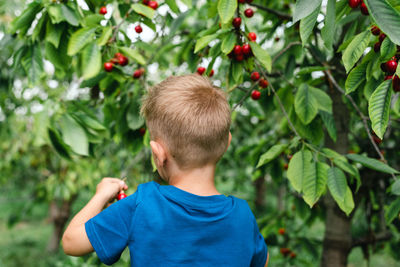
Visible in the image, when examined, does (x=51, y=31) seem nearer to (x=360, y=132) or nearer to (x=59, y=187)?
(x=360, y=132)

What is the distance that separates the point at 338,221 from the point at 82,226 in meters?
1.79

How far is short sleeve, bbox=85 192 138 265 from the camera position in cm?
102

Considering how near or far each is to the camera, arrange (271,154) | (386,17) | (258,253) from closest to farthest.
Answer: (386,17) → (258,253) → (271,154)

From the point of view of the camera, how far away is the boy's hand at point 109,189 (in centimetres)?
117

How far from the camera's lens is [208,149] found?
113 cm

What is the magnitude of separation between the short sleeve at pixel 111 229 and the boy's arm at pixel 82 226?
0.03 meters

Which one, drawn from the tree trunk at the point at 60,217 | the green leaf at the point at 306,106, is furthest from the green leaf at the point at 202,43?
the tree trunk at the point at 60,217

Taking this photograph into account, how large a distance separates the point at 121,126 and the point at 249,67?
2.33 feet

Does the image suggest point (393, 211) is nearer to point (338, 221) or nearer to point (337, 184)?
point (337, 184)

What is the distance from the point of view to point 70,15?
140cm

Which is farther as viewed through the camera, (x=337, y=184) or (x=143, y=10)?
(x=143, y=10)

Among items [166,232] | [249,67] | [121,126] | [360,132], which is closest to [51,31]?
[121,126]

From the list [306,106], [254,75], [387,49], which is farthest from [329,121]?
[387,49]

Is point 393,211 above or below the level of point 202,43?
below
